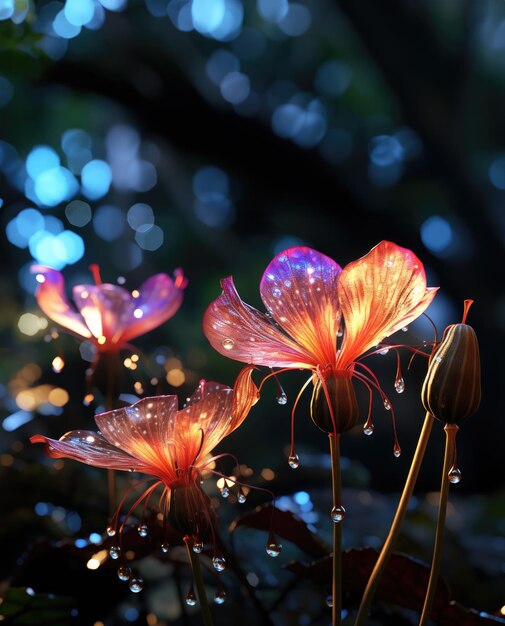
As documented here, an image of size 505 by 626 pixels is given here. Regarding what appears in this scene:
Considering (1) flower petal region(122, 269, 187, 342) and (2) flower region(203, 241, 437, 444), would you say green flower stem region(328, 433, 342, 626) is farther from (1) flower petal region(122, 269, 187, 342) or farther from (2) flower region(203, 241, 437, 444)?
(1) flower petal region(122, 269, 187, 342)

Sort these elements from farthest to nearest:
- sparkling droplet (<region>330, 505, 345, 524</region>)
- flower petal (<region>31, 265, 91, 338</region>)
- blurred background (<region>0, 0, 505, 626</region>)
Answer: blurred background (<region>0, 0, 505, 626</region>)
flower petal (<region>31, 265, 91, 338</region>)
sparkling droplet (<region>330, 505, 345, 524</region>)

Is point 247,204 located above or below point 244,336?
above

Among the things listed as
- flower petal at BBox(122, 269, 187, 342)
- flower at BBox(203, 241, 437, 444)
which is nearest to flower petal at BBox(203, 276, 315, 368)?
flower at BBox(203, 241, 437, 444)

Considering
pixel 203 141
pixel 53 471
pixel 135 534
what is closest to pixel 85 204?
pixel 203 141

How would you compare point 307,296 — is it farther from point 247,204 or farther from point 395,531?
point 247,204

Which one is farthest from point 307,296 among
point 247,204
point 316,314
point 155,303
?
point 247,204

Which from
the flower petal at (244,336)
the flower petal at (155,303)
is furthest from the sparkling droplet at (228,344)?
the flower petal at (155,303)

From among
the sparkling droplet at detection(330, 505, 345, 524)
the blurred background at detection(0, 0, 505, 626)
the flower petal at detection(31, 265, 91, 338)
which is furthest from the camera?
the blurred background at detection(0, 0, 505, 626)
